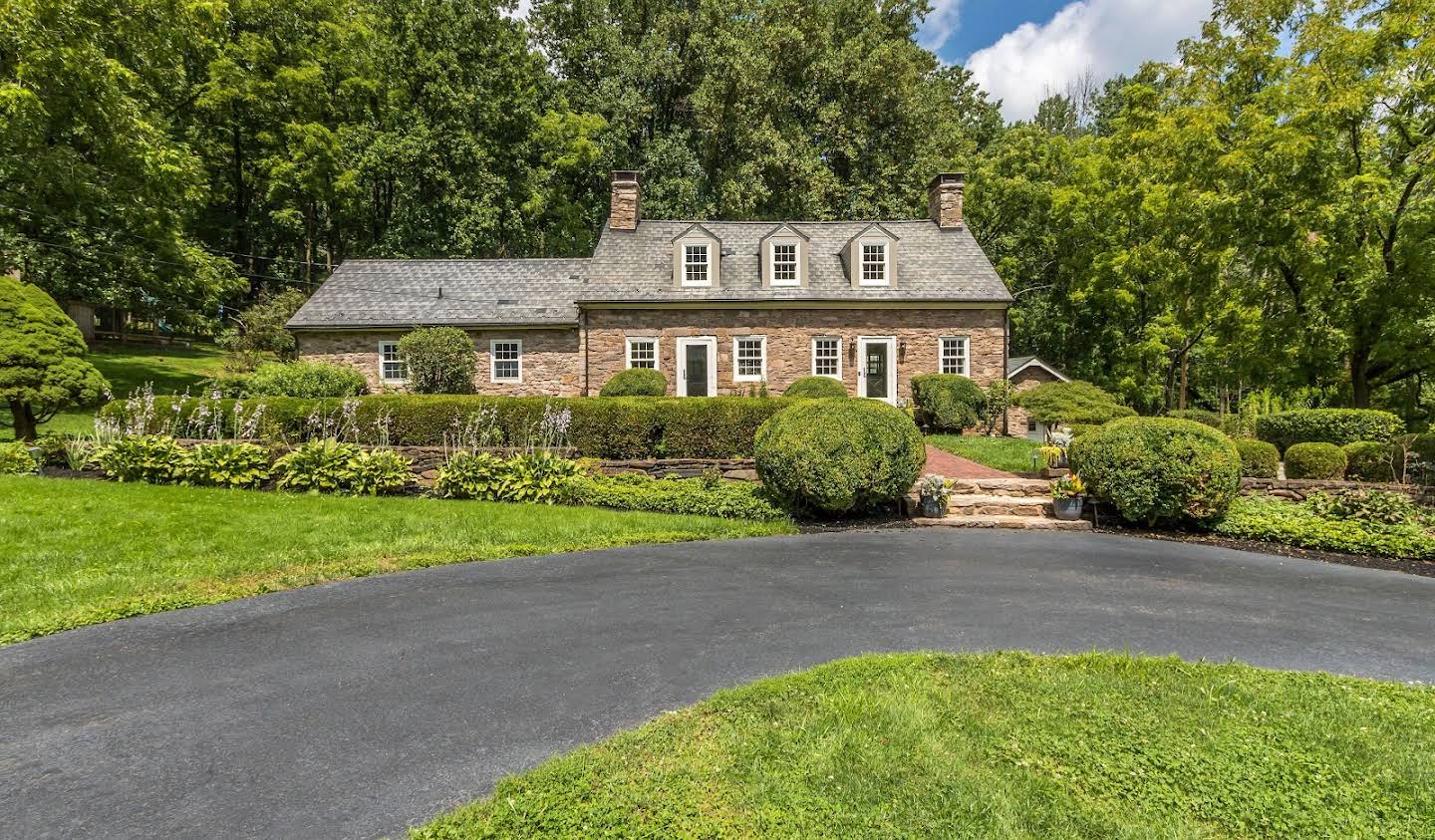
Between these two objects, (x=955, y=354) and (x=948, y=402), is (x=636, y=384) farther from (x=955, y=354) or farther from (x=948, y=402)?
(x=955, y=354)

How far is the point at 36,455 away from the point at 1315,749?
15339mm

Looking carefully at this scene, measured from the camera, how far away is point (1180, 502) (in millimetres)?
8031

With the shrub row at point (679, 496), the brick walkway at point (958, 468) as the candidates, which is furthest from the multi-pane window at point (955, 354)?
the shrub row at point (679, 496)

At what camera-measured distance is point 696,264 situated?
19.1 meters

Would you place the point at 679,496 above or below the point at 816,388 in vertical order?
below

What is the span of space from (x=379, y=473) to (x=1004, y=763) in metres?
9.32

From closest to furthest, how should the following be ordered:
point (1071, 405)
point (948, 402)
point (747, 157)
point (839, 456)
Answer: point (839, 456)
point (1071, 405)
point (948, 402)
point (747, 157)

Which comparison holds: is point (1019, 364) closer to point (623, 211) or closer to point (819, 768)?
point (623, 211)

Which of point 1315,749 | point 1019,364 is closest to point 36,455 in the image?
point 1315,749

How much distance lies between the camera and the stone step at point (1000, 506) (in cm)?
911

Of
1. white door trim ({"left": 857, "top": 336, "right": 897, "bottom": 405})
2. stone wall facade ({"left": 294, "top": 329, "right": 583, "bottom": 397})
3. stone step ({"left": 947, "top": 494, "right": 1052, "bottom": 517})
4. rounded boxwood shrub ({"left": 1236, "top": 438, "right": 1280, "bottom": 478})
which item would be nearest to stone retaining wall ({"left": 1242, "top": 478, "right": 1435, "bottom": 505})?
rounded boxwood shrub ({"left": 1236, "top": 438, "right": 1280, "bottom": 478})

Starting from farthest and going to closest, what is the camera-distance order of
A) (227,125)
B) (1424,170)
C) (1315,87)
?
1. (227,125)
2. (1315,87)
3. (1424,170)

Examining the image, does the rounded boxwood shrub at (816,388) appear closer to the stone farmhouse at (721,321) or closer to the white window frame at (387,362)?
the stone farmhouse at (721,321)

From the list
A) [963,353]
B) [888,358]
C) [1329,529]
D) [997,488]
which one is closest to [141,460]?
[997,488]
